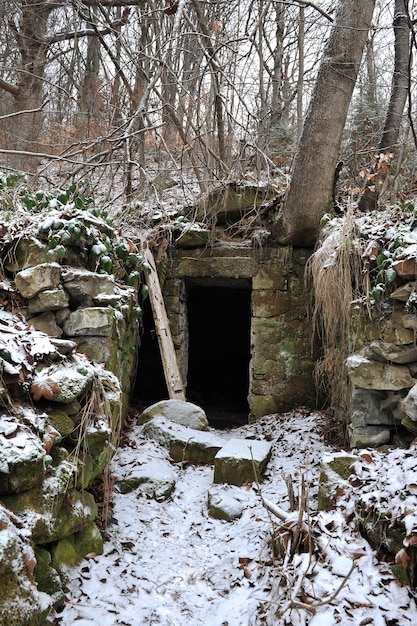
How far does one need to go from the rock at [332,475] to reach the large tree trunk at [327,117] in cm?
295

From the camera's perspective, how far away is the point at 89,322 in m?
3.75

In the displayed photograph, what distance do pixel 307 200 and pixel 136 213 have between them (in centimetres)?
217

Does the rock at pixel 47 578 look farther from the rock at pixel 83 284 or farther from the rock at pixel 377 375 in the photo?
the rock at pixel 377 375

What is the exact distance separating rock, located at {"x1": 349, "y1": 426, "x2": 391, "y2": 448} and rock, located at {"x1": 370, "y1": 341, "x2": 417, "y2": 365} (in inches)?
23.2

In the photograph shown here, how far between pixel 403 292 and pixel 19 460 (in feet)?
9.78

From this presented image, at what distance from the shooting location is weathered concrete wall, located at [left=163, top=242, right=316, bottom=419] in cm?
563

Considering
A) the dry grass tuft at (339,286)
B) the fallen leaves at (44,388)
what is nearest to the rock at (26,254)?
the fallen leaves at (44,388)

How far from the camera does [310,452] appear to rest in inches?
168

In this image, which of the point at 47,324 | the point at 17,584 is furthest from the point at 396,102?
the point at 17,584

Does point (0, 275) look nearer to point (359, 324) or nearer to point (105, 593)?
point (105, 593)

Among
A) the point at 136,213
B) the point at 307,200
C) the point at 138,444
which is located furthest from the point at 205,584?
the point at 136,213

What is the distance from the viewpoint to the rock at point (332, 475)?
2.96m

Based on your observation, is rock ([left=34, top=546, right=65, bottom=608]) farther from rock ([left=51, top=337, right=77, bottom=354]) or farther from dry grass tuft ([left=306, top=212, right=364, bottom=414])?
dry grass tuft ([left=306, top=212, right=364, bottom=414])

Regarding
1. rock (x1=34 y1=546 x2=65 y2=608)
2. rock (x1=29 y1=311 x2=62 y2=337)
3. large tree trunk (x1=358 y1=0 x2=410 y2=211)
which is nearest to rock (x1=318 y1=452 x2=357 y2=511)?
rock (x1=34 y1=546 x2=65 y2=608)
